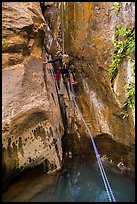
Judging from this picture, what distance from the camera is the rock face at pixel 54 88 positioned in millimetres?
4297

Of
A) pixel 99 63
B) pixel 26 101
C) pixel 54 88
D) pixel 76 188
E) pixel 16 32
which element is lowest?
pixel 76 188

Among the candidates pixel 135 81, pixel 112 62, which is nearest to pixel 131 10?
pixel 112 62

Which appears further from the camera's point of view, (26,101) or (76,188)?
(76,188)

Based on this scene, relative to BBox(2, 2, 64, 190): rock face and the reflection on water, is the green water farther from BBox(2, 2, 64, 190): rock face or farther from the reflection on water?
BBox(2, 2, 64, 190): rock face

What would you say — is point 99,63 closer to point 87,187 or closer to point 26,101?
point 26,101

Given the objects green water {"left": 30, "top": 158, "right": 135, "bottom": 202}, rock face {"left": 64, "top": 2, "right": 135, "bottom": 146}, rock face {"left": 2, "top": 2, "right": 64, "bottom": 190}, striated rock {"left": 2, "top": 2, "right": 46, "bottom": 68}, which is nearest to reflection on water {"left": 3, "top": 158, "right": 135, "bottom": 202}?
green water {"left": 30, "top": 158, "right": 135, "bottom": 202}

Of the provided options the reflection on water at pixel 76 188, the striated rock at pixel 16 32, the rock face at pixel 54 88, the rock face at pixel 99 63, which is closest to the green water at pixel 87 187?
the reflection on water at pixel 76 188

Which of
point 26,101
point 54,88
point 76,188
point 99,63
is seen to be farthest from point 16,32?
point 76,188

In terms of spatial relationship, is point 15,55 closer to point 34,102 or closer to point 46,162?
point 34,102

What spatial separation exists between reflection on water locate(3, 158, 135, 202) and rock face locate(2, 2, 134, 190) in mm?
346

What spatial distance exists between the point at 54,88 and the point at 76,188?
103 inches

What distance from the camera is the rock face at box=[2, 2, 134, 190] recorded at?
4297 millimetres

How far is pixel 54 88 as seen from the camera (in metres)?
5.87

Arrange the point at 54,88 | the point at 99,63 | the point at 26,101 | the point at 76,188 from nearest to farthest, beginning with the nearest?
the point at 26,101 < the point at 76,188 < the point at 99,63 < the point at 54,88
